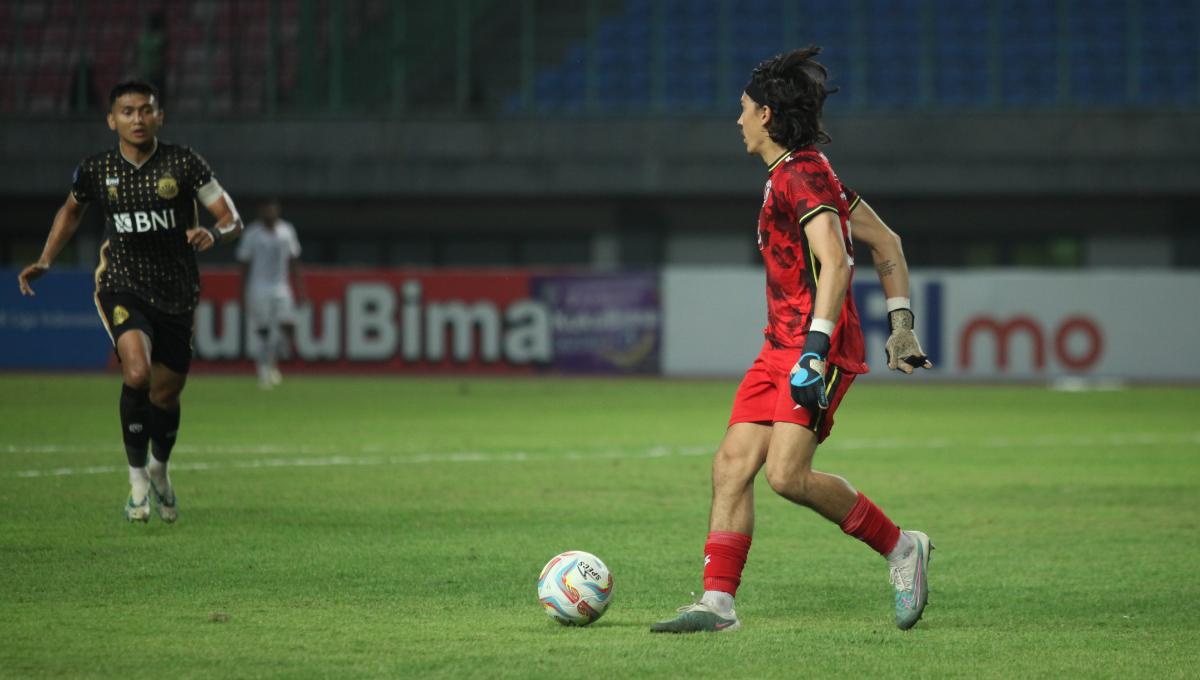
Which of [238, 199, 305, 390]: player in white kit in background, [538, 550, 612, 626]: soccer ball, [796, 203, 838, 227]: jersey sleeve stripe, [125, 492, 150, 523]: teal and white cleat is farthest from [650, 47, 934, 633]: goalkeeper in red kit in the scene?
[238, 199, 305, 390]: player in white kit in background

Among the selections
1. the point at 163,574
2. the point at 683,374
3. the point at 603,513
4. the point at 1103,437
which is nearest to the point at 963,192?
the point at 683,374

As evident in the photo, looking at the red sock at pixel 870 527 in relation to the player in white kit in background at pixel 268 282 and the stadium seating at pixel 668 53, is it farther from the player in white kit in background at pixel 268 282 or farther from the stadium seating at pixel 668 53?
the stadium seating at pixel 668 53

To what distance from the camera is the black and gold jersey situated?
8992 millimetres

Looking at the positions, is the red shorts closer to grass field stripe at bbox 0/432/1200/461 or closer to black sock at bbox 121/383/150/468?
black sock at bbox 121/383/150/468

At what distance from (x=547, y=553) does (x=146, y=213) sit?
278 cm

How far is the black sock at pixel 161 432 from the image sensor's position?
29.6ft

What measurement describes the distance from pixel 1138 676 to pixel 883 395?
16.8 m

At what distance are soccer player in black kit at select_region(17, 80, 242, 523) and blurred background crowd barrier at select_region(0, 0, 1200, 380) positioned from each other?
765 inches

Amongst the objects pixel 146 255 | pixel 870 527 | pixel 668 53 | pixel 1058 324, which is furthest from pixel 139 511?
pixel 668 53

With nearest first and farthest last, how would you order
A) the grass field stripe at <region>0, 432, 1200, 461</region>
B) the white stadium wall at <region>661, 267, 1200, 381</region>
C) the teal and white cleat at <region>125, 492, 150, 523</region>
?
the teal and white cleat at <region>125, 492, 150, 523</region> < the grass field stripe at <region>0, 432, 1200, 461</region> < the white stadium wall at <region>661, 267, 1200, 381</region>

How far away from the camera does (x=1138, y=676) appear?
5.42 m

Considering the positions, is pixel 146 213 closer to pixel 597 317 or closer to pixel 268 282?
pixel 268 282

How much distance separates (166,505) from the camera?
9016 millimetres

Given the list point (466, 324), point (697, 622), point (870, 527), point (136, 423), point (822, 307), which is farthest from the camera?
point (466, 324)
